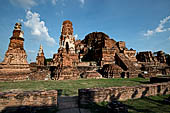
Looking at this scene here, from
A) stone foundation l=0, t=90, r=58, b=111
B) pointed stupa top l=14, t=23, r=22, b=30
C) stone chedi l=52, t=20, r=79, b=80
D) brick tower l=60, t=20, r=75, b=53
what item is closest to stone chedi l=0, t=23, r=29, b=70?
pointed stupa top l=14, t=23, r=22, b=30

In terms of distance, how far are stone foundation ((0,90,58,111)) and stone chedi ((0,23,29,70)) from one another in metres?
8.35

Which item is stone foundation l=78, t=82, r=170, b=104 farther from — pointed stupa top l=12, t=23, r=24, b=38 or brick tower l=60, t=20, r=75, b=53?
brick tower l=60, t=20, r=75, b=53

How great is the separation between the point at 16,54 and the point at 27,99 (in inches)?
367

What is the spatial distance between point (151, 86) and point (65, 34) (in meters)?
19.7

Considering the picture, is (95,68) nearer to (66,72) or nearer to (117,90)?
(66,72)

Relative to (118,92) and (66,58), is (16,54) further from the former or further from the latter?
(118,92)

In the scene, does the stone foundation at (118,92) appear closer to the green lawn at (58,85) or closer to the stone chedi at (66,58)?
the green lawn at (58,85)

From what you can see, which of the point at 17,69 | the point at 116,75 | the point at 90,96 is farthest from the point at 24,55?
the point at 116,75

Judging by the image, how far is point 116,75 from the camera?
12.5 m

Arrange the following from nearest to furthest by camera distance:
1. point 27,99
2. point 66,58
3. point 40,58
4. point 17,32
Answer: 1. point 27,99
2. point 17,32
3. point 66,58
4. point 40,58

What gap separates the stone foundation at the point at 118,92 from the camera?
3502 mm

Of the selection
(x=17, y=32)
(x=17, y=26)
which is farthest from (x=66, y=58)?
(x=17, y=26)

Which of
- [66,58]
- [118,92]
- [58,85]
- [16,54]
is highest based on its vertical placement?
[16,54]

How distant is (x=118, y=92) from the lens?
3.93 meters
